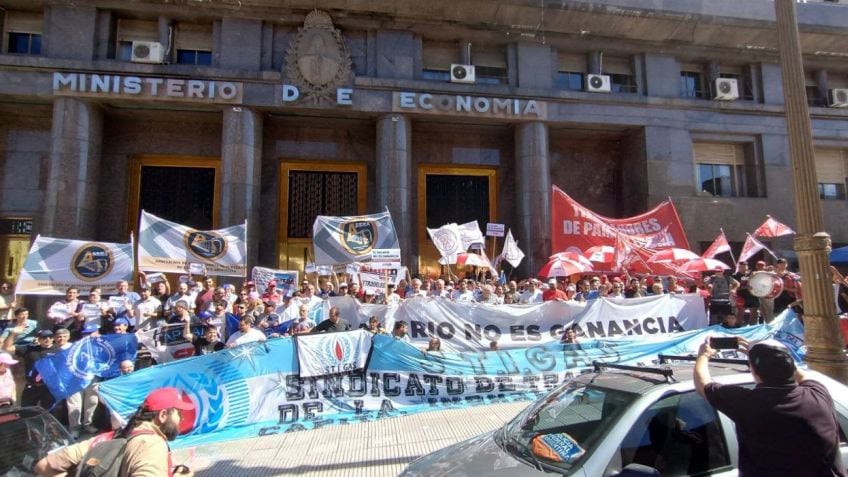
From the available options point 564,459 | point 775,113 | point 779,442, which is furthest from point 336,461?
point 775,113

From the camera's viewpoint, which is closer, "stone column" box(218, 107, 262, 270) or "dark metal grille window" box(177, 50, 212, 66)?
"stone column" box(218, 107, 262, 270)

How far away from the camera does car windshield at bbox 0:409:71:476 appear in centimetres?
343

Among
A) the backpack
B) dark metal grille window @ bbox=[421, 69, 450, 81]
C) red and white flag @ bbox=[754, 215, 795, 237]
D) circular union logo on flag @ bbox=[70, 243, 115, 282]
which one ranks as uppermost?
dark metal grille window @ bbox=[421, 69, 450, 81]

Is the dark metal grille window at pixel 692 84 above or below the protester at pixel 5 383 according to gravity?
above

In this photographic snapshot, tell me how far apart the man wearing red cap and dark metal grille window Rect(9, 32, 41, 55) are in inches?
694

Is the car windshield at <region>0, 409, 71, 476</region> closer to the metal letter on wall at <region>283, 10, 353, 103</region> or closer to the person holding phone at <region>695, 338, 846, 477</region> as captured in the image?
the person holding phone at <region>695, 338, 846, 477</region>

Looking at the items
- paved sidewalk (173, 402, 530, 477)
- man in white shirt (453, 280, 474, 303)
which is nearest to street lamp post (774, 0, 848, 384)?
paved sidewalk (173, 402, 530, 477)

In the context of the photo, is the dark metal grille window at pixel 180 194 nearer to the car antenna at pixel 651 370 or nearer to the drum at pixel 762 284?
the drum at pixel 762 284

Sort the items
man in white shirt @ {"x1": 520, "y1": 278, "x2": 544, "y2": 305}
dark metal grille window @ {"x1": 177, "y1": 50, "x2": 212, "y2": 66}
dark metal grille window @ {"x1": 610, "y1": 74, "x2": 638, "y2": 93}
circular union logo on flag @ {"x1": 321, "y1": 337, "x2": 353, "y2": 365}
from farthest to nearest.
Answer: dark metal grille window @ {"x1": 610, "y1": 74, "x2": 638, "y2": 93}
dark metal grille window @ {"x1": 177, "y1": 50, "x2": 212, "y2": 66}
man in white shirt @ {"x1": 520, "y1": 278, "x2": 544, "y2": 305}
circular union logo on flag @ {"x1": 321, "y1": 337, "x2": 353, "y2": 365}

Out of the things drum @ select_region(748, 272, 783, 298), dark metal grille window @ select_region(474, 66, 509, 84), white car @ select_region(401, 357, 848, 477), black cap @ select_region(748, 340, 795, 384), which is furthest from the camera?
dark metal grille window @ select_region(474, 66, 509, 84)

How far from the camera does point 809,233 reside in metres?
5.10

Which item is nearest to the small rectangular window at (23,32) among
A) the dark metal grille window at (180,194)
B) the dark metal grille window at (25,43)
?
the dark metal grille window at (25,43)

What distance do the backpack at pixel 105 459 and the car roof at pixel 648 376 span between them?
9.41ft

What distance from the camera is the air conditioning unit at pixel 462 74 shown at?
55.2 ft
